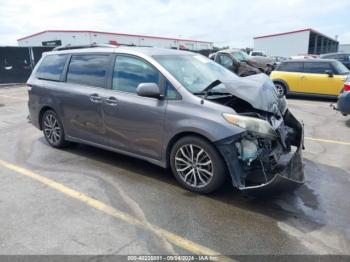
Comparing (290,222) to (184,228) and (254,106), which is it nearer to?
(184,228)

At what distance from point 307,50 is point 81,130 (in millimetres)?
53232

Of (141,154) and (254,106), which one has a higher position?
(254,106)

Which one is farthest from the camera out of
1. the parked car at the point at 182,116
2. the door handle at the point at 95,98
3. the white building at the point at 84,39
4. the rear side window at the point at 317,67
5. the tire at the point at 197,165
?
the white building at the point at 84,39

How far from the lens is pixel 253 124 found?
366cm

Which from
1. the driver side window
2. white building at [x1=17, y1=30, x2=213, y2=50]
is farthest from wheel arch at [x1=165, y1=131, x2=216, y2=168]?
white building at [x1=17, y1=30, x2=213, y2=50]

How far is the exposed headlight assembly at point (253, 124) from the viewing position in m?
3.64

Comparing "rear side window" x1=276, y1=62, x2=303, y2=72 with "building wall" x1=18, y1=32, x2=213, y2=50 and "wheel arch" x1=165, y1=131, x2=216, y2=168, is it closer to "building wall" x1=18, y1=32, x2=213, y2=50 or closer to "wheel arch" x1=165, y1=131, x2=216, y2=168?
"wheel arch" x1=165, y1=131, x2=216, y2=168

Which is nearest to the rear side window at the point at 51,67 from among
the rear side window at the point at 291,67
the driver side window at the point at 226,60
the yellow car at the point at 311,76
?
the yellow car at the point at 311,76

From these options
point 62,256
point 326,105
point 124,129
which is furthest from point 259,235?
point 326,105

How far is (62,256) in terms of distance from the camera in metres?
2.88

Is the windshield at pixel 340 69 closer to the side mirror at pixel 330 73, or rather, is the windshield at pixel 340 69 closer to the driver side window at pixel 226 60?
the side mirror at pixel 330 73

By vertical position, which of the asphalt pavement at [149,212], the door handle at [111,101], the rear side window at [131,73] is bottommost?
the asphalt pavement at [149,212]

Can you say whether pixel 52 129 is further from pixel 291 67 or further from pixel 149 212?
pixel 291 67

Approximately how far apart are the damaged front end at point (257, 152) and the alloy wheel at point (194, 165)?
0.30 metres
